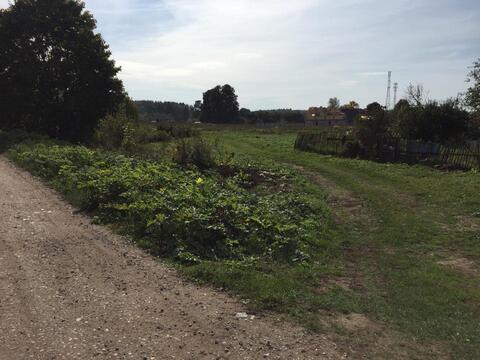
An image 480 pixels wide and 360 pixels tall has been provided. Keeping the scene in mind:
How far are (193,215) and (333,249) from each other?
7.89ft

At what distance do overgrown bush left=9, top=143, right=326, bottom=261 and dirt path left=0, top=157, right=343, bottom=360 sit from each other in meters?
0.66

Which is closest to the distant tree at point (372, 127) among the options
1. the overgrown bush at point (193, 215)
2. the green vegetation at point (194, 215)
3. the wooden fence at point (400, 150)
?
the wooden fence at point (400, 150)

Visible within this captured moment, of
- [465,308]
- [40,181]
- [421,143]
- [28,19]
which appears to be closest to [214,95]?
[28,19]

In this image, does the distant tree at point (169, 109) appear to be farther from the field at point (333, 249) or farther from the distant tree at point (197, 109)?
the field at point (333, 249)

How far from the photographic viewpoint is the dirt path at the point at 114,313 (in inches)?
174

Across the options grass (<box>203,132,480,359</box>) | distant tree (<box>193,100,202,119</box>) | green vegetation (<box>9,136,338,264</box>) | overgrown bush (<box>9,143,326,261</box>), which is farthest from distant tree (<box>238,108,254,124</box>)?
overgrown bush (<box>9,143,326,261</box>)

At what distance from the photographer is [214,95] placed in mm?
106250

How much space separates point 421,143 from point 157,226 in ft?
54.8

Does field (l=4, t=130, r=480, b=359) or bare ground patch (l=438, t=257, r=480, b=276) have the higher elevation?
field (l=4, t=130, r=480, b=359)

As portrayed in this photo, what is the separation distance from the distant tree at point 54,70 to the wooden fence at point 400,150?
1224cm

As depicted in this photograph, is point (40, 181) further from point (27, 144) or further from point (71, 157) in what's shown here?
point (27, 144)

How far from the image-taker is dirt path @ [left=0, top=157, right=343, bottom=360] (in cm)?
443

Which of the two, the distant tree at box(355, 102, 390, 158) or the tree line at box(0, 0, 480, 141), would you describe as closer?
the distant tree at box(355, 102, 390, 158)

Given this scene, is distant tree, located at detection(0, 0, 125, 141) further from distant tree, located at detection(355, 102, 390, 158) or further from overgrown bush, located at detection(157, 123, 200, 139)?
distant tree, located at detection(355, 102, 390, 158)
